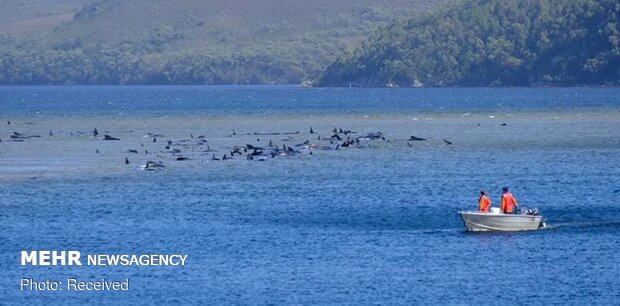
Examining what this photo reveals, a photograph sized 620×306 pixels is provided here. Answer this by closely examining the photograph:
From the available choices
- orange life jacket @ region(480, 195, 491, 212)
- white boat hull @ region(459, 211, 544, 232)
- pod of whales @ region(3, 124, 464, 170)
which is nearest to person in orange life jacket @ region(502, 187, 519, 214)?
white boat hull @ region(459, 211, 544, 232)

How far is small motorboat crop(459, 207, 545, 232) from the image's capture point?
190 ft

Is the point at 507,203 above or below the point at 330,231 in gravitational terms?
above

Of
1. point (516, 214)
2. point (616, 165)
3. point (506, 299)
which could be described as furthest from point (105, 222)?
point (616, 165)

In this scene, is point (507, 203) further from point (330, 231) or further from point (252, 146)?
point (252, 146)

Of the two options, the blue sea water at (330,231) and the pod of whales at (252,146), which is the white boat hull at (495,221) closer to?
the blue sea water at (330,231)

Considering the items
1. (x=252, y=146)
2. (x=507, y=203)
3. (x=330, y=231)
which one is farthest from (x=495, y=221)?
(x=252, y=146)

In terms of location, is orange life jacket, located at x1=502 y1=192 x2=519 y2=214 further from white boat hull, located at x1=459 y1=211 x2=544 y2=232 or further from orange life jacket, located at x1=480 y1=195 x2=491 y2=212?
orange life jacket, located at x1=480 y1=195 x2=491 y2=212

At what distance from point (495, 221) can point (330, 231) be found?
22.0 feet

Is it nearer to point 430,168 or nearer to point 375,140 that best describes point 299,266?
point 430,168

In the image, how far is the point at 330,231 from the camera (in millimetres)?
59094

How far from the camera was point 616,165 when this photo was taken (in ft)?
288

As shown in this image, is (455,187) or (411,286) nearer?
(411,286)

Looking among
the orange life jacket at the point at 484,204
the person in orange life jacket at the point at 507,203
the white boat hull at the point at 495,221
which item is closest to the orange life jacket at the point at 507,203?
the person in orange life jacket at the point at 507,203

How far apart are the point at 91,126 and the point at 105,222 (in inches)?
3446
